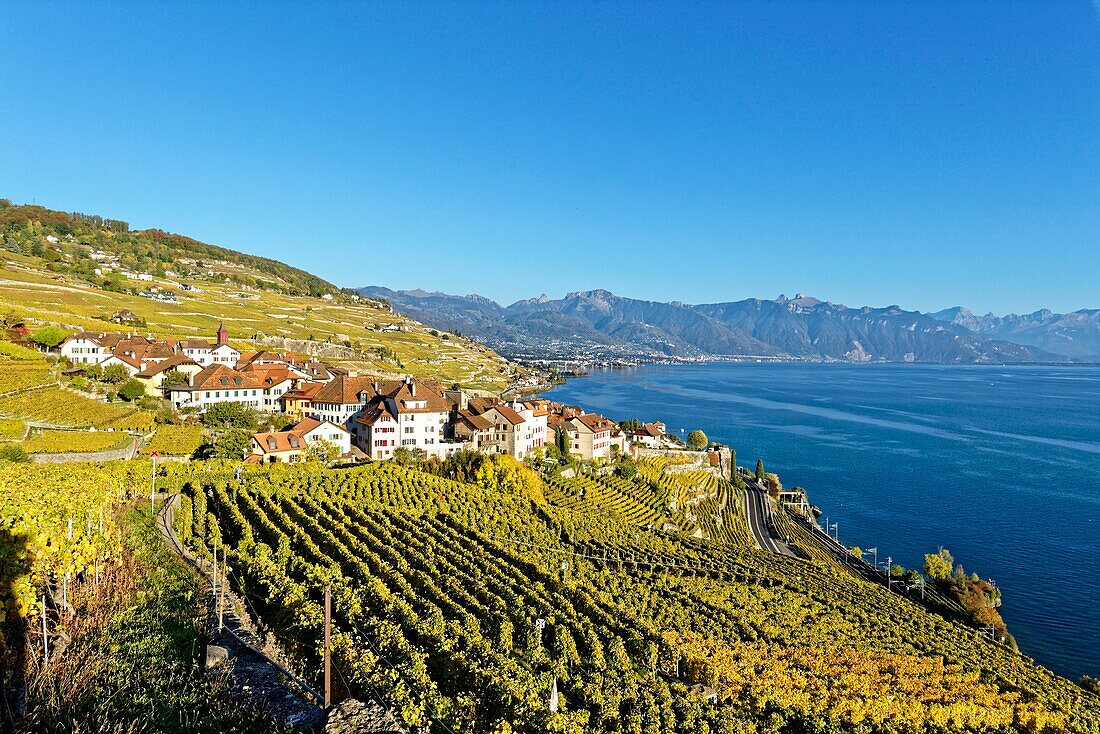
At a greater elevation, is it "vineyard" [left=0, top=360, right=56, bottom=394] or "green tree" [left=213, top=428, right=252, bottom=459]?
"vineyard" [left=0, top=360, right=56, bottom=394]

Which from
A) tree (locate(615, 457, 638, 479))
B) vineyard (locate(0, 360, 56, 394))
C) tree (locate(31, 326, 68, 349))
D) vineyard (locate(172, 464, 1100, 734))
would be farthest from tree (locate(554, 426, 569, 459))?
tree (locate(31, 326, 68, 349))

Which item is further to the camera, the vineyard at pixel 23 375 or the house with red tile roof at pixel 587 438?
the house with red tile roof at pixel 587 438

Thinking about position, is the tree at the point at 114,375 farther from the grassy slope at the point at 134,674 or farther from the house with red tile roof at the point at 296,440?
the grassy slope at the point at 134,674

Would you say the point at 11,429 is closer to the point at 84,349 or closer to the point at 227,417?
the point at 227,417

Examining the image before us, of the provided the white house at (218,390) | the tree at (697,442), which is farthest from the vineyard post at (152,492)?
the tree at (697,442)

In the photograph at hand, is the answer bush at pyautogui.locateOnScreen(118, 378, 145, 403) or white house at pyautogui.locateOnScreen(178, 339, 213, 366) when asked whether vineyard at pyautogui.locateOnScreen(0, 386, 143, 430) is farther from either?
white house at pyautogui.locateOnScreen(178, 339, 213, 366)

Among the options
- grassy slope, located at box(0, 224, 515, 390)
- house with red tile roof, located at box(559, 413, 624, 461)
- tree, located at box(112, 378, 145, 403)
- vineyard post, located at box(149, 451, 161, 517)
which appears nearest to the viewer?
vineyard post, located at box(149, 451, 161, 517)
